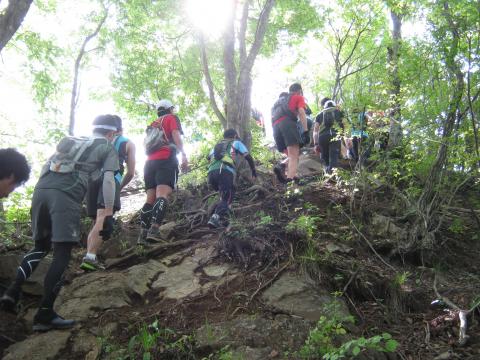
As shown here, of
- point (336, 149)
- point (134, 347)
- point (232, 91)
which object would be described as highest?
point (232, 91)

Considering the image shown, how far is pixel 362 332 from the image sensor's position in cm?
354

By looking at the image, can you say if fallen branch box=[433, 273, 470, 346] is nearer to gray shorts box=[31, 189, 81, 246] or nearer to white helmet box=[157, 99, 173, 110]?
gray shorts box=[31, 189, 81, 246]

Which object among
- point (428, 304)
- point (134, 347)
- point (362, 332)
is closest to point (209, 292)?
point (134, 347)

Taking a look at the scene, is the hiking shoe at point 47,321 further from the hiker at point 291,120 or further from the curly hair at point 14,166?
the hiker at point 291,120

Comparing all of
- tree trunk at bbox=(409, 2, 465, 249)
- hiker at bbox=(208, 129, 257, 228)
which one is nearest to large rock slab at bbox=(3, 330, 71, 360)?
hiker at bbox=(208, 129, 257, 228)

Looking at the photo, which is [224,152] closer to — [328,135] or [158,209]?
[158,209]

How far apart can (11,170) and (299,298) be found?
2.95 metres

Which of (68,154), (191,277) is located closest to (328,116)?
(191,277)

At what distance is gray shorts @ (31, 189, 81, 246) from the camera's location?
356 centimetres

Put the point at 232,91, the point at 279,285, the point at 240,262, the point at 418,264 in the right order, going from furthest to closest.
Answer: the point at 232,91
the point at 418,264
the point at 240,262
the point at 279,285

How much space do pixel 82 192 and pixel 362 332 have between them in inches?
124

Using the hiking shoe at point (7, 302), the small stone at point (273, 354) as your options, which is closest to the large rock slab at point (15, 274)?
the hiking shoe at point (7, 302)

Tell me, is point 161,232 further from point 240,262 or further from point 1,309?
point 1,309

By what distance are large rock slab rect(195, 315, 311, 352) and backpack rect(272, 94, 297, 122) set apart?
4421 millimetres
